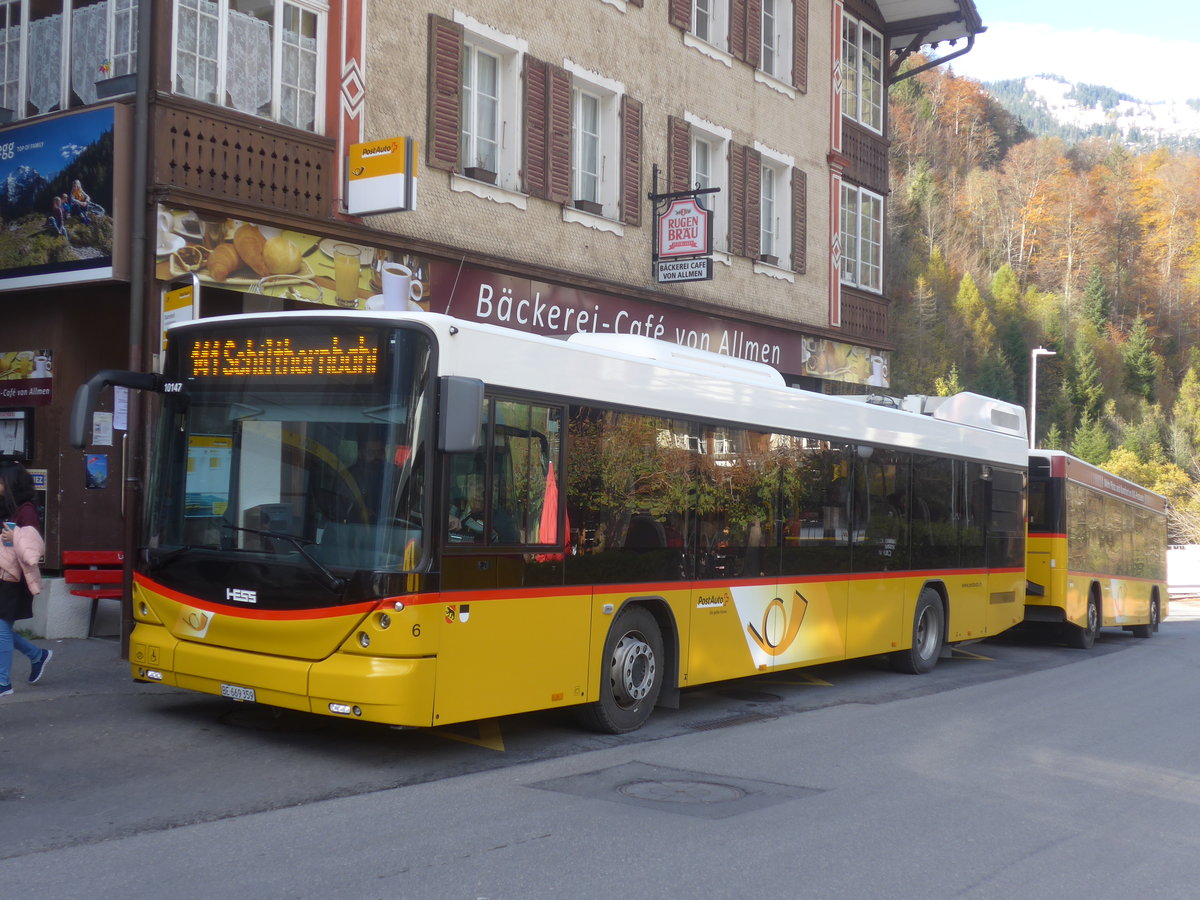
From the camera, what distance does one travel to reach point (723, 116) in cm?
2061

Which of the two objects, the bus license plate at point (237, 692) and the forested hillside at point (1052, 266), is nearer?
the bus license plate at point (237, 692)

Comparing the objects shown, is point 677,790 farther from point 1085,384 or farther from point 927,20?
→ point 1085,384

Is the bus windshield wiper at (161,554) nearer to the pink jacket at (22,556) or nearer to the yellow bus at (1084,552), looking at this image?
the pink jacket at (22,556)

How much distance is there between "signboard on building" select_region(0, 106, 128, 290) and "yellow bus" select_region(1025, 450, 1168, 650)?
42.3ft

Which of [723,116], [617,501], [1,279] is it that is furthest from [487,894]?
[723,116]

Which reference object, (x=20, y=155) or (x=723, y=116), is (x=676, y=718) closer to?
(x=20, y=155)

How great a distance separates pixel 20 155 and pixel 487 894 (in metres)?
10.5

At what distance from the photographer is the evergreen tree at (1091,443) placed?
8138 centimetres

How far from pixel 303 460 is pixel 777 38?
1662 cm

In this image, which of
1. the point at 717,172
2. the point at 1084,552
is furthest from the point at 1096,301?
the point at 717,172

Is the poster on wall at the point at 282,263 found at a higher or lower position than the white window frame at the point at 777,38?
lower

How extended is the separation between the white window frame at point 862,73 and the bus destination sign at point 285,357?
1794 cm

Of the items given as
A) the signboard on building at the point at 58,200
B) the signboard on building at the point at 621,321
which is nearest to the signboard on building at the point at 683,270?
the signboard on building at the point at 621,321

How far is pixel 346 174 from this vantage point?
14.3m
